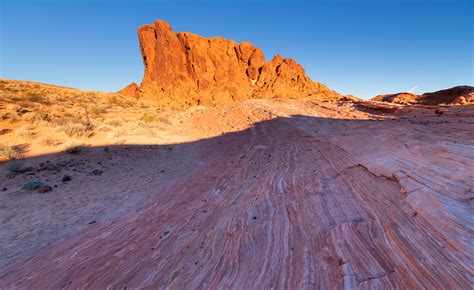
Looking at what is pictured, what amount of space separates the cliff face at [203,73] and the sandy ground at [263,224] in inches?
1997

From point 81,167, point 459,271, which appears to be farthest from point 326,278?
point 81,167

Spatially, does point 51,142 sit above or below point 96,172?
above

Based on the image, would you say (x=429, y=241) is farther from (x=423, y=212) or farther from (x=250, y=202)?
(x=250, y=202)

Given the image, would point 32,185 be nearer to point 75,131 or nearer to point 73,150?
point 73,150

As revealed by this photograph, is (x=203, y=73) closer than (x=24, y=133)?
No

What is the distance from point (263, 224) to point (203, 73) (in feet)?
203

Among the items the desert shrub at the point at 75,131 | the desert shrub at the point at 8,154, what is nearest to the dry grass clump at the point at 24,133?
the desert shrub at the point at 75,131

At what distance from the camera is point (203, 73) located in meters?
61.6

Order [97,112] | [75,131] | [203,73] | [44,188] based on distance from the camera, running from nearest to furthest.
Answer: [44,188], [75,131], [97,112], [203,73]

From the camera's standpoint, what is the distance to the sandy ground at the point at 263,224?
2584 millimetres

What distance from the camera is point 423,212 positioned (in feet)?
10.1

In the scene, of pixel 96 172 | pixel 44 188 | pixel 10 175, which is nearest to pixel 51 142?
pixel 10 175

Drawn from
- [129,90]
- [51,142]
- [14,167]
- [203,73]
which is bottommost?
[14,167]

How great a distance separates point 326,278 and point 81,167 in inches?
349
